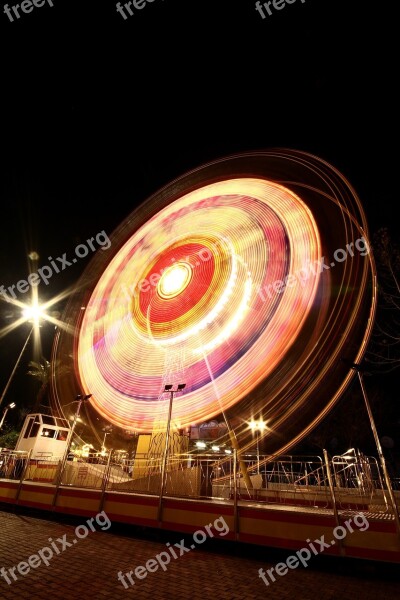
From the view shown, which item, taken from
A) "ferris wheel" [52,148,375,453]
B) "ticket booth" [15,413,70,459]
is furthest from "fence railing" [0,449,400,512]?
"ticket booth" [15,413,70,459]

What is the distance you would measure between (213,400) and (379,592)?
16.7ft

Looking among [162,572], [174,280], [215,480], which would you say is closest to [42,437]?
[215,480]

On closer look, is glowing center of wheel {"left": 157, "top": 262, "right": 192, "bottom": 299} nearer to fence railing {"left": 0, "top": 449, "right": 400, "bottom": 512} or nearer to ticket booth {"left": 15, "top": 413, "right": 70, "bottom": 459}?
fence railing {"left": 0, "top": 449, "right": 400, "bottom": 512}

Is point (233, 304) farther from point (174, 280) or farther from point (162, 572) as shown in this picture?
point (162, 572)

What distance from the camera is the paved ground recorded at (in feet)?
12.7

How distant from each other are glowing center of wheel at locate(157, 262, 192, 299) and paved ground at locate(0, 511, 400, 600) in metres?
7.06

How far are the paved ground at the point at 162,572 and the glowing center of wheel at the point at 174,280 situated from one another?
706 cm

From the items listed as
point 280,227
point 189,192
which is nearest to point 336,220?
point 280,227

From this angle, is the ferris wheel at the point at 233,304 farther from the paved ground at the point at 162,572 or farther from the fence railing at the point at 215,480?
the paved ground at the point at 162,572

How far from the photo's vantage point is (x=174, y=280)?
1184 cm

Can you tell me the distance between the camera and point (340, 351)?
790 cm

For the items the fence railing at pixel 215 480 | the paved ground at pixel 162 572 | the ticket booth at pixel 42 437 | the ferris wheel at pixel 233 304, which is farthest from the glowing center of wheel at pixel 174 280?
the ticket booth at pixel 42 437

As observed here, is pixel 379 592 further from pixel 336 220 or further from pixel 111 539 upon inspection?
pixel 336 220

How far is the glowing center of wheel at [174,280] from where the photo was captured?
37.5 feet
